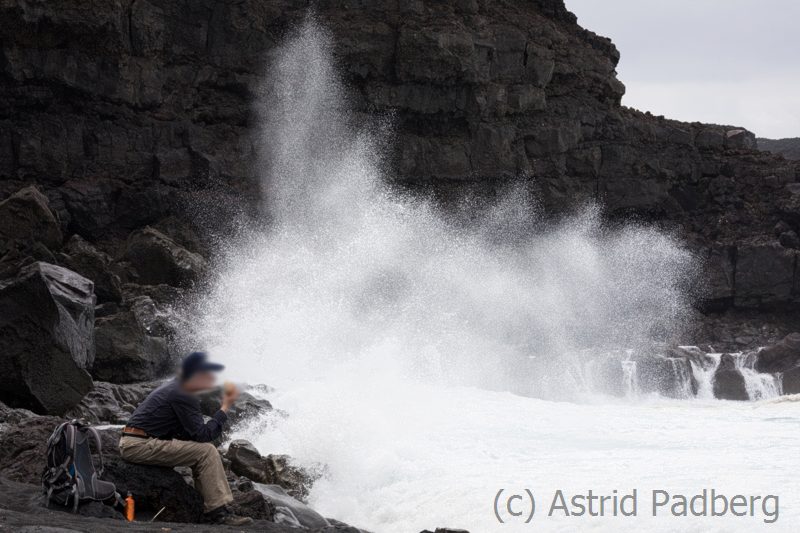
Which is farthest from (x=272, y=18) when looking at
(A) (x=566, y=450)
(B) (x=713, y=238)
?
(A) (x=566, y=450)

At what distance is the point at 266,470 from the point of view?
39.6 ft

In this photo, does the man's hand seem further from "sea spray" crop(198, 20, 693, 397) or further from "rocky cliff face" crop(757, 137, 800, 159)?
"rocky cliff face" crop(757, 137, 800, 159)

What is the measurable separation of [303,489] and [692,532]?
519cm

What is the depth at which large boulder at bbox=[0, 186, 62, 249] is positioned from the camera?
74.9 ft

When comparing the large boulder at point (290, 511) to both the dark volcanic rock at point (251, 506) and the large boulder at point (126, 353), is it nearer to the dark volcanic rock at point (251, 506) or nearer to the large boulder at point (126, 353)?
the dark volcanic rock at point (251, 506)

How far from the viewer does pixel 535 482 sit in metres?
12.2

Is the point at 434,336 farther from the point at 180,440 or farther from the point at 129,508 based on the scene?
the point at 129,508

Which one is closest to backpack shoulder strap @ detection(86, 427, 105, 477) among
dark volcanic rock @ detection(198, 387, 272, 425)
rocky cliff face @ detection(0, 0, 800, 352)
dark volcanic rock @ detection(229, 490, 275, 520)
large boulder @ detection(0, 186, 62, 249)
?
dark volcanic rock @ detection(229, 490, 275, 520)

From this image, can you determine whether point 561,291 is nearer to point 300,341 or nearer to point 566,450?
point 300,341

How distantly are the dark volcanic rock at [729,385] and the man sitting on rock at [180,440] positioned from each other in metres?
22.9

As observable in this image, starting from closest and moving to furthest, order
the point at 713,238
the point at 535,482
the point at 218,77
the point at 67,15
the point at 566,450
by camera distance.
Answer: the point at 535,482 < the point at 566,450 < the point at 67,15 < the point at 218,77 < the point at 713,238

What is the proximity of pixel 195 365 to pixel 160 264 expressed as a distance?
18982 mm

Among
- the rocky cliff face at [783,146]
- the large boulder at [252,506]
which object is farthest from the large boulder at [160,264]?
the rocky cliff face at [783,146]

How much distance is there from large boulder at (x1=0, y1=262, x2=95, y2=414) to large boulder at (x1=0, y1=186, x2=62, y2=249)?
380 inches
